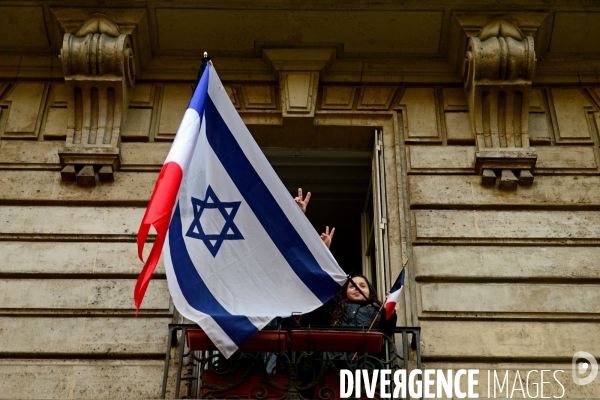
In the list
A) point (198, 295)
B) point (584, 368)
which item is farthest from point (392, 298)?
point (584, 368)

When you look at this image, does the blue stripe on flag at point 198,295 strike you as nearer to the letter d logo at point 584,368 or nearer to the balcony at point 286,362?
the balcony at point 286,362

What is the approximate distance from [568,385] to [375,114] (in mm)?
3409

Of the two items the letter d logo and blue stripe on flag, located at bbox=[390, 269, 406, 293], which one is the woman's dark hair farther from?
the letter d logo

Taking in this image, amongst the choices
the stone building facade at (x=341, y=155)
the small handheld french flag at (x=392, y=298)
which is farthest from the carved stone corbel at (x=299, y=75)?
the small handheld french flag at (x=392, y=298)

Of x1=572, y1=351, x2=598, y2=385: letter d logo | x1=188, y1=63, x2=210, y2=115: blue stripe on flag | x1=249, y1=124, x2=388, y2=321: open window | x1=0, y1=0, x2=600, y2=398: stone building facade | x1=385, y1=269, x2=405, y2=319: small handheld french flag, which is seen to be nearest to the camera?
x1=385, y1=269, x2=405, y2=319: small handheld french flag

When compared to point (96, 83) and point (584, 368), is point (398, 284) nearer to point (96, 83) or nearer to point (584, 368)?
point (584, 368)

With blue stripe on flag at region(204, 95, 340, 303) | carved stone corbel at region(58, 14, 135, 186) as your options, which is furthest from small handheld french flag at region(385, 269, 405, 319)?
carved stone corbel at region(58, 14, 135, 186)

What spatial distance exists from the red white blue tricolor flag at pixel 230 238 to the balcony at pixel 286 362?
0.21 meters

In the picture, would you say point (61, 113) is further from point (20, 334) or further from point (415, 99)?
point (415, 99)

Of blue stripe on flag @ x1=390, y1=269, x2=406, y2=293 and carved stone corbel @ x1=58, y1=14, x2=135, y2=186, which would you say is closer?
blue stripe on flag @ x1=390, y1=269, x2=406, y2=293

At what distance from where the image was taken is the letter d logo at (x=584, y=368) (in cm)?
848

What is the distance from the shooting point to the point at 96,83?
1014 cm

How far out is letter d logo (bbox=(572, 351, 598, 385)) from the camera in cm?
848

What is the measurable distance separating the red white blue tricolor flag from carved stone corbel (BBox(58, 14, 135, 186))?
1655 millimetres
